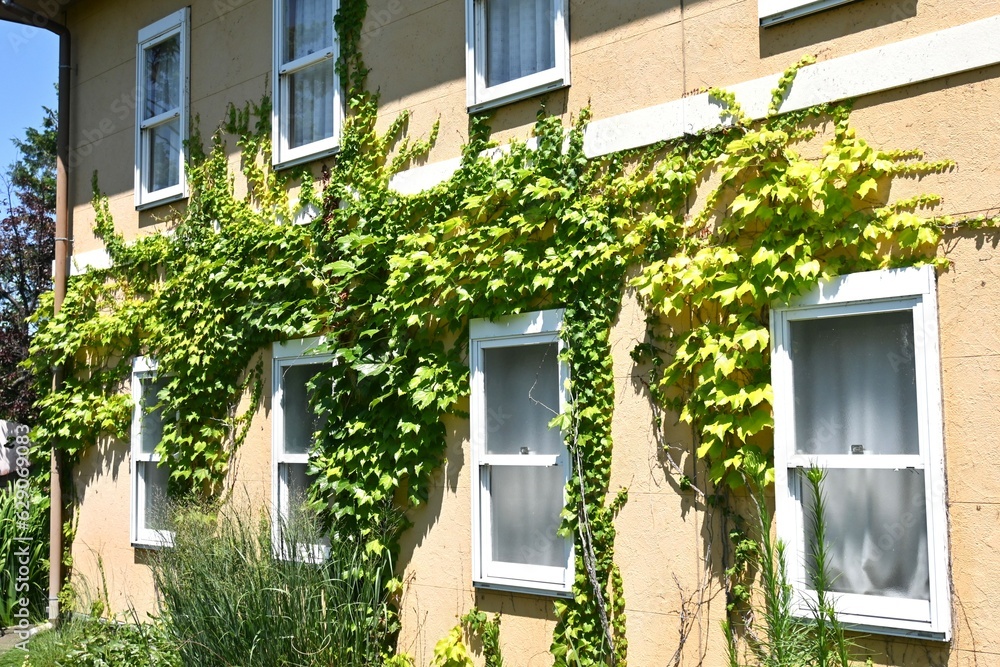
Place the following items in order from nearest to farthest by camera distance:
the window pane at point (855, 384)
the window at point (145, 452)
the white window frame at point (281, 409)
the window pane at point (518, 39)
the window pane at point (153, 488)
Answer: the window pane at point (855, 384), the window pane at point (518, 39), the white window frame at point (281, 409), the window pane at point (153, 488), the window at point (145, 452)

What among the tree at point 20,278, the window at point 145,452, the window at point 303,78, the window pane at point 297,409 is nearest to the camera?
the window pane at point 297,409

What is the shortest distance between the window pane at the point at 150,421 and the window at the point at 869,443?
6.00m

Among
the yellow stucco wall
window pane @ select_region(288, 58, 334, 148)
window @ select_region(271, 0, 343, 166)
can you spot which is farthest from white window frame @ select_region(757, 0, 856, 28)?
window pane @ select_region(288, 58, 334, 148)

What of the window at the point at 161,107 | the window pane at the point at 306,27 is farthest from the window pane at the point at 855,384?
the window at the point at 161,107

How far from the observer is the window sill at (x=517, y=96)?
254 inches

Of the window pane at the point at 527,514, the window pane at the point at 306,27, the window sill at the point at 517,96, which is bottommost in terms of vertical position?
the window pane at the point at 527,514

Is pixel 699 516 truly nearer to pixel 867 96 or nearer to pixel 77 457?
pixel 867 96

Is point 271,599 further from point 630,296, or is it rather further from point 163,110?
point 163,110

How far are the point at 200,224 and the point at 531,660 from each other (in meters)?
4.72

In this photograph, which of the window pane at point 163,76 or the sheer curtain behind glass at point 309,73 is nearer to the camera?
the sheer curtain behind glass at point 309,73

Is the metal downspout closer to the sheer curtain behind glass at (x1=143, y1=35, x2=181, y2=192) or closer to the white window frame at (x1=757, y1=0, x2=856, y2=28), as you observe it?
the sheer curtain behind glass at (x1=143, y1=35, x2=181, y2=192)

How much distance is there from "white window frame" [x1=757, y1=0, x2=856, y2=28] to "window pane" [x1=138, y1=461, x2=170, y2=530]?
6.21m

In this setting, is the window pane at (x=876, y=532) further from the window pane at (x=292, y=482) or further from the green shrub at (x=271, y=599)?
the window pane at (x=292, y=482)

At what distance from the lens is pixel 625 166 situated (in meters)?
6.10
